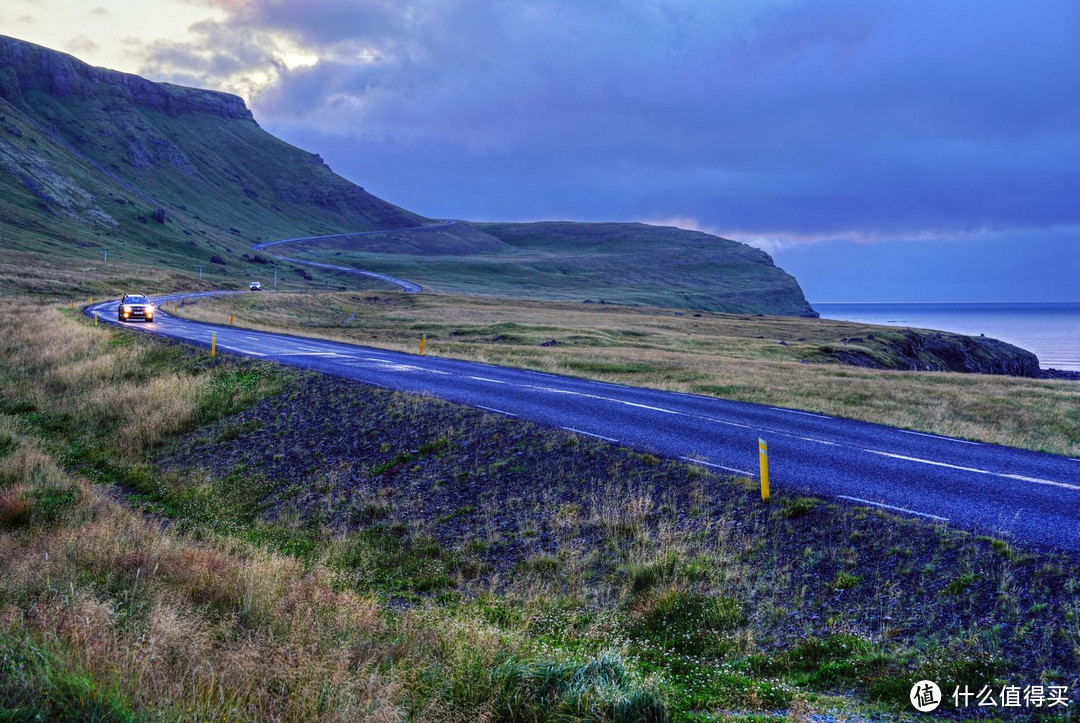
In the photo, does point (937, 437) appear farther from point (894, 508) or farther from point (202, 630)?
point (202, 630)

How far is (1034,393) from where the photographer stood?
93.5 ft

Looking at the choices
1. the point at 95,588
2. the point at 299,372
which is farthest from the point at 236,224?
the point at 95,588

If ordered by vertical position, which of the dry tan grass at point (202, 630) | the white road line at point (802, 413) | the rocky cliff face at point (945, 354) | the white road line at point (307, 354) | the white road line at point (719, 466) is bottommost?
the dry tan grass at point (202, 630)

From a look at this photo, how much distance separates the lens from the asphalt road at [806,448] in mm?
9766

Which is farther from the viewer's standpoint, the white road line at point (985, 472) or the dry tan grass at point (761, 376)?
the dry tan grass at point (761, 376)

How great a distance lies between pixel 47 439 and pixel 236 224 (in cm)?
20052

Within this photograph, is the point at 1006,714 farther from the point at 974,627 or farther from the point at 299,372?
the point at 299,372

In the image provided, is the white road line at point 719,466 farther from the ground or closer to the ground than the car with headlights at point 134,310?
closer to the ground

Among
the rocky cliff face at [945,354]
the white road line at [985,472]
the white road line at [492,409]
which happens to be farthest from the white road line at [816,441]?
the rocky cliff face at [945,354]

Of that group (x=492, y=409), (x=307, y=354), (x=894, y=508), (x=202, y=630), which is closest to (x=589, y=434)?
(x=492, y=409)

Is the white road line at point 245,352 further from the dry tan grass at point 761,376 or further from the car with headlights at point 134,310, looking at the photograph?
the car with headlights at point 134,310

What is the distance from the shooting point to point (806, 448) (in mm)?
13719

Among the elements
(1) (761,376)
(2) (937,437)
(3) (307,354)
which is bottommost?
(3) (307,354)

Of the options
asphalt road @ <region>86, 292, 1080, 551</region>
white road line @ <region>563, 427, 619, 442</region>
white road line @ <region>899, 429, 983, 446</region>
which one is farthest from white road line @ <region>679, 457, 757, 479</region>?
white road line @ <region>899, 429, 983, 446</region>
